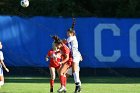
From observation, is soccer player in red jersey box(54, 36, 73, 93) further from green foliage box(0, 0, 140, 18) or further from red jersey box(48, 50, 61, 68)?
green foliage box(0, 0, 140, 18)

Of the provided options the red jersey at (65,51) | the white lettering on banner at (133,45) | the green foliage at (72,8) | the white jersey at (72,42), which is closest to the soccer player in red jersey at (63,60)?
the red jersey at (65,51)

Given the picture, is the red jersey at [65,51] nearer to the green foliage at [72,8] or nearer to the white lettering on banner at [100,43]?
the white lettering on banner at [100,43]

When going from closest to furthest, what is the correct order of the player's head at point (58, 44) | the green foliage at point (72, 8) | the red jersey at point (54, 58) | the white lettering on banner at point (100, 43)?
the player's head at point (58, 44) → the red jersey at point (54, 58) → the white lettering on banner at point (100, 43) → the green foliage at point (72, 8)

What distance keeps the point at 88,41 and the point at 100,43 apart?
0.59 m

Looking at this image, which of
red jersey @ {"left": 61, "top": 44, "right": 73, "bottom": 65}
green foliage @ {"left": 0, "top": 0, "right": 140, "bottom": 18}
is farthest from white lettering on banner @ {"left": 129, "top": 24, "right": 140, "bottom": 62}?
red jersey @ {"left": 61, "top": 44, "right": 73, "bottom": 65}

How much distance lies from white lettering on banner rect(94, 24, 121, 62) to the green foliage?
241 cm

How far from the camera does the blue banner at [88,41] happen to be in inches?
1182

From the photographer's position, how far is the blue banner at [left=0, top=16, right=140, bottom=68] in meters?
30.0

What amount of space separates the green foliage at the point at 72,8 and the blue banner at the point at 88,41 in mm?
2145

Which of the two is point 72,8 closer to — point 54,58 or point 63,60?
point 54,58

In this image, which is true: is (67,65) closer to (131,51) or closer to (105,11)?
(131,51)

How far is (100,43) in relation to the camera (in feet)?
98.8

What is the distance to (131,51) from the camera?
30031 millimetres

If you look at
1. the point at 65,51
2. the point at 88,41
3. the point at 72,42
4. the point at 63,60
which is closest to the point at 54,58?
the point at 63,60
